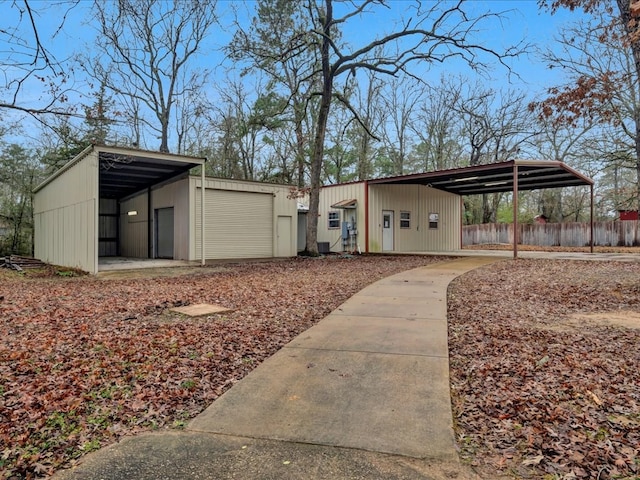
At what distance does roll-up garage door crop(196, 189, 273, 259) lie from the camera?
50.5 ft

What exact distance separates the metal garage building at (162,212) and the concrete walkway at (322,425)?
32.6 feet

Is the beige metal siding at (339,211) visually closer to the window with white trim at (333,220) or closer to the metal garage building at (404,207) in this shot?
the metal garage building at (404,207)

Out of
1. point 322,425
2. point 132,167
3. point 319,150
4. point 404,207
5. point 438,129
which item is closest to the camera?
point 322,425

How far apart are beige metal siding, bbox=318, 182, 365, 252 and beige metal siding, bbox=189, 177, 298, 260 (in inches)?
116

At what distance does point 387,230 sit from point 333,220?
2827 millimetres

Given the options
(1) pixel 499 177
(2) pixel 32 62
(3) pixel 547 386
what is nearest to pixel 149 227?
(2) pixel 32 62

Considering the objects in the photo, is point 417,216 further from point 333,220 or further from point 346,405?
point 346,405

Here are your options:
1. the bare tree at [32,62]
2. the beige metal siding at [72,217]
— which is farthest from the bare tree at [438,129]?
the bare tree at [32,62]

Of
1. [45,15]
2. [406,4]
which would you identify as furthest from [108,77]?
[45,15]

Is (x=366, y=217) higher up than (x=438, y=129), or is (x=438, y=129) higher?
(x=438, y=129)

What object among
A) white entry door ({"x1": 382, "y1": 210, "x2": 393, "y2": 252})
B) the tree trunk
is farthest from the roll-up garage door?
white entry door ({"x1": 382, "y1": 210, "x2": 393, "y2": 252})

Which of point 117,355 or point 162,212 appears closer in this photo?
point 117,355

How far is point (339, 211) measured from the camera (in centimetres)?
1988

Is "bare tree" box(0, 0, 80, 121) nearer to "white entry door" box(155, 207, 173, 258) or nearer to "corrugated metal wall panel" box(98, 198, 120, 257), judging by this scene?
"white entry door" box(155, 207, 173, 258)
